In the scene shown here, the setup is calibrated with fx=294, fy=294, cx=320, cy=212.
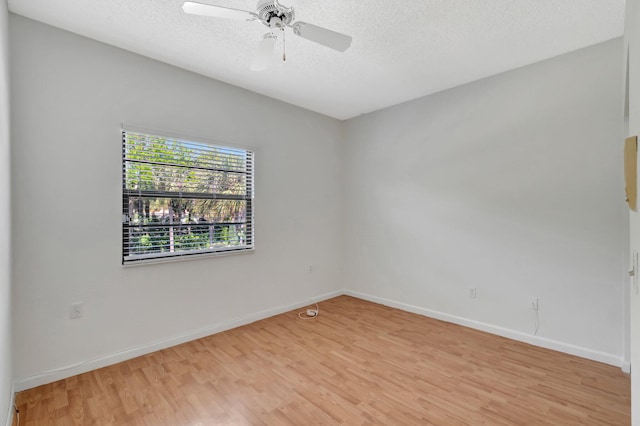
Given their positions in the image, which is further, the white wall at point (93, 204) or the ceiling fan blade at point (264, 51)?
the white wall at point (93, 204)

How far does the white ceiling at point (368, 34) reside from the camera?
2057mm

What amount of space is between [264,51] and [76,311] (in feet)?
8.12

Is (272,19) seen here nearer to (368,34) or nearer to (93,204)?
(368,34)

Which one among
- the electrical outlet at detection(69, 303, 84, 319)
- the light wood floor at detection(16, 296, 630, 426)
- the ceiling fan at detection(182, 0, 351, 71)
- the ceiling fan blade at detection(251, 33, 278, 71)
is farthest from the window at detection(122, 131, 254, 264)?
the ceiling fan at detection(182, 0, 351, 71)

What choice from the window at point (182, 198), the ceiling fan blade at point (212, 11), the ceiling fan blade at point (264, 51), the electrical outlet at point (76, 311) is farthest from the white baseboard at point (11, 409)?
the ceiling fan blade at point (264, 51)

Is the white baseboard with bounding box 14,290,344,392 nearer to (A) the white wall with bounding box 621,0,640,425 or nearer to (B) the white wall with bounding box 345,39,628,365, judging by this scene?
(B) the white wall with bounding box 345,39,628,365

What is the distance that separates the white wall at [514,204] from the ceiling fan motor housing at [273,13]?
7.74 ft

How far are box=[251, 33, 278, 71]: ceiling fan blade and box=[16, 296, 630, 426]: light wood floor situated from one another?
2.36m

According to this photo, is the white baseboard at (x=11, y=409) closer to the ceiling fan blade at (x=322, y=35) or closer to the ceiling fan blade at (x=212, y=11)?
the ceiling fan blade at (x=212, y=11)

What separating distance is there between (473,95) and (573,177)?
1287mm

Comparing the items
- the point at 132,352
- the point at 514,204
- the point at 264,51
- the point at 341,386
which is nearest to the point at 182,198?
the point at 132,352

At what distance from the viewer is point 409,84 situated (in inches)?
130

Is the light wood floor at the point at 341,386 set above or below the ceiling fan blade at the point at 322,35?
below

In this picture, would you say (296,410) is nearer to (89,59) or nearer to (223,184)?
(223,184)
